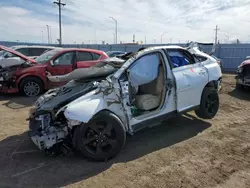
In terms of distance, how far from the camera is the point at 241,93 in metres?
8.70

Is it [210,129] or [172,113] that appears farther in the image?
[210,129]

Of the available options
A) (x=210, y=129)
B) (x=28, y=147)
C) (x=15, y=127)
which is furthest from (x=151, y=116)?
(x=15, y=127)

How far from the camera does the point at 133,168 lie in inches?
134

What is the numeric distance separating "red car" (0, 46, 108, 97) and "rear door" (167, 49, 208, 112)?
14.4 feet

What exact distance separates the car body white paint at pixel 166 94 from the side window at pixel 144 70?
0.36 feet

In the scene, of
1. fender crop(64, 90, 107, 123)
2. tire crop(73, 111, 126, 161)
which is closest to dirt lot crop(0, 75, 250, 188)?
tire crop(73, 111, 126, 161)

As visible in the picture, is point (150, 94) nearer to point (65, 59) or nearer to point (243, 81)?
point (65, 59)

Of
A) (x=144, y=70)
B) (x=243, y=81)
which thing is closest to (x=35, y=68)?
(x=144, y=70)

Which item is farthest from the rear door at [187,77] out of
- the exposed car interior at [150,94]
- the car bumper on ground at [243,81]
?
the car bumper on ground at [243,81]

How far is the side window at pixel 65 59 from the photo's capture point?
818 centimetres

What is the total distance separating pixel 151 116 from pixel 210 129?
160cm

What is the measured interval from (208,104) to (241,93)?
4.28 metres

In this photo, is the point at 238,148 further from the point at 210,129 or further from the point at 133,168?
the point at 133,168

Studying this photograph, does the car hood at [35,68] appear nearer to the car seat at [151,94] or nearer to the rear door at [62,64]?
the rear door at [62,64]
